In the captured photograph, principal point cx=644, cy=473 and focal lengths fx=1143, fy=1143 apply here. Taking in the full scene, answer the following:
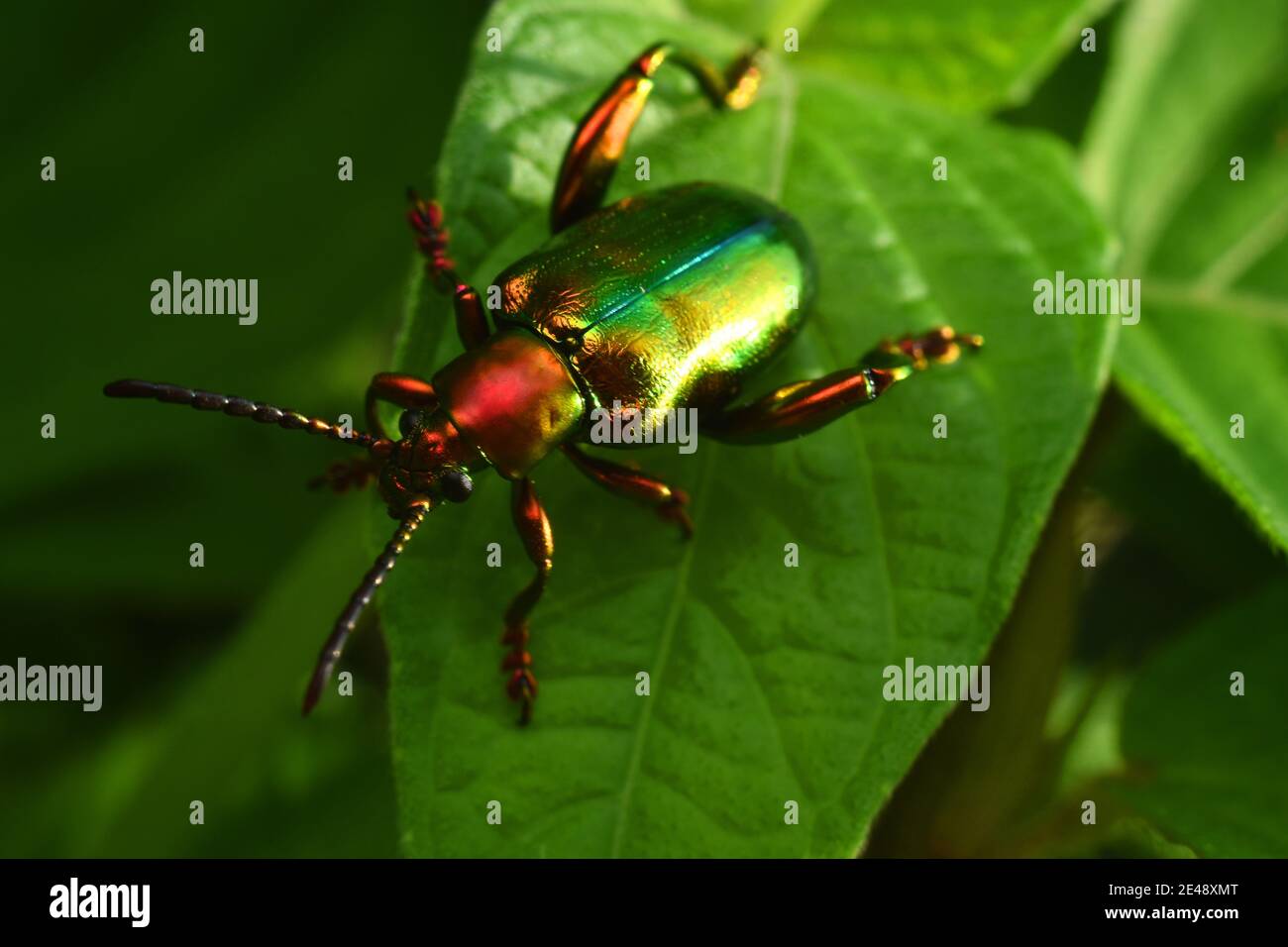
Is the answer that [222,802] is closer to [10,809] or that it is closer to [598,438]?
[10,809]

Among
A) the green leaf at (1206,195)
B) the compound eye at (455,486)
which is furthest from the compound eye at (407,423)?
the green leaf at (1206,195)

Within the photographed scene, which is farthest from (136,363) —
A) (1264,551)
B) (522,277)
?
(1264,551)

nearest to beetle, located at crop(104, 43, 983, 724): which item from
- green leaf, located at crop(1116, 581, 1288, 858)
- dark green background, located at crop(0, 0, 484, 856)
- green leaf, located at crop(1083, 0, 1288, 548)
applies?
green leaf, located at crop(1083, 0, 1288, 548)

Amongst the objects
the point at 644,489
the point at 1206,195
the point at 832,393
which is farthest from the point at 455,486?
the point at 1206,195

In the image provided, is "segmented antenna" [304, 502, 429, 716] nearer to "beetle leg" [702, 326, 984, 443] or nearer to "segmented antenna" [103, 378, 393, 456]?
"segmented antenna" [103, 378, 393, 456]

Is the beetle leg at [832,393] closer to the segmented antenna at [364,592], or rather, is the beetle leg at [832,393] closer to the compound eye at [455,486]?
the compound eye at [455,486]

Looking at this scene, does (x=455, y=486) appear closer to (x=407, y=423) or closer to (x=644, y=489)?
(x=407, y=423)
